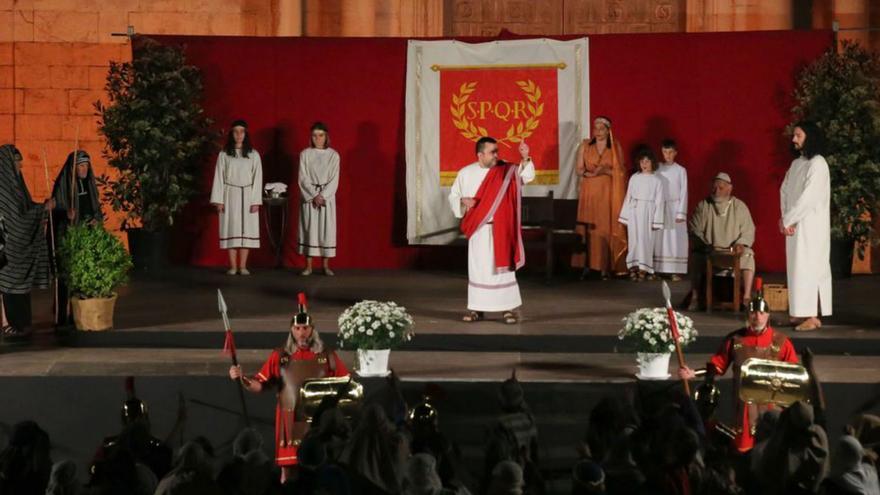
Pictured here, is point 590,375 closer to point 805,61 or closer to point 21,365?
point 21,365

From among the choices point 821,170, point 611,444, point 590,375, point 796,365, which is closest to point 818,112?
point 821,170

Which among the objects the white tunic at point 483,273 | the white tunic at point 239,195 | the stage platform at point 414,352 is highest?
the white tunic at point 239,195

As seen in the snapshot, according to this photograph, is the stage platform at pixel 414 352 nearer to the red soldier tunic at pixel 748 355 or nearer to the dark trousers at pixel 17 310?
the dark trousers at pixel 17 310

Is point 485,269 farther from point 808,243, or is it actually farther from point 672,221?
point 672,221

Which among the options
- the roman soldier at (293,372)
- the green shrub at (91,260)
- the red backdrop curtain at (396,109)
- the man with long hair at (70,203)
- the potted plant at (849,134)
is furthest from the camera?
the red backdrop curtain at (396,109)

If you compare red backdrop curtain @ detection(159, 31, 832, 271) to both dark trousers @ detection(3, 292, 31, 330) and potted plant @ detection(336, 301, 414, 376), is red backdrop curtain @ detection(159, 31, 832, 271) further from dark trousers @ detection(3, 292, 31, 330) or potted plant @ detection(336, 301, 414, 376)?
potted plant @ detection(336, 301, 414, 376)

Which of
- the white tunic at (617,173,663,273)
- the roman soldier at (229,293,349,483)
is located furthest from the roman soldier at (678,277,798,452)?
the white tunic at (617,173,663,273)

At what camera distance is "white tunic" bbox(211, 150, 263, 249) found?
52.2 ft

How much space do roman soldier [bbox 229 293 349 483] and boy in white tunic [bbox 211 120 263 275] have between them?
694 centimetres

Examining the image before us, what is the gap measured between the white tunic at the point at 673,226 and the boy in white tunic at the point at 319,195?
3.15 meters

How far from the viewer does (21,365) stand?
37.0ft

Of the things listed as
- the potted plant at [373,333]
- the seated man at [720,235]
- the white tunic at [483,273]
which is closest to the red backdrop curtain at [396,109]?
the seated man at [720,235]

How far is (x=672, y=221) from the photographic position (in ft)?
51.2

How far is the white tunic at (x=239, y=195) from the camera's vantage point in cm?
1591
